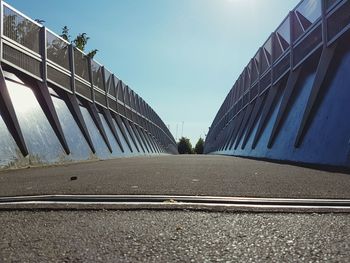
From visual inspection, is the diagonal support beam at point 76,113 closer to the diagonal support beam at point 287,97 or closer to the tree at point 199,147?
the diagonal support beam at point 287,97

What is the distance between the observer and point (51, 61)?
1527cm

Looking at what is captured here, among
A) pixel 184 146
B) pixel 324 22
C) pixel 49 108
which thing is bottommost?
pixel 49 108

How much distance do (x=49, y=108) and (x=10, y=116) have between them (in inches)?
134

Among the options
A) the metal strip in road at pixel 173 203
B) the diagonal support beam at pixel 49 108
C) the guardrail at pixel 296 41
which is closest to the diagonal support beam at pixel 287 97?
the guardrail at pixel 296 41

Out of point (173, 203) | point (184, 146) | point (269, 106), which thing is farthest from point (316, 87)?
point (184, 146)

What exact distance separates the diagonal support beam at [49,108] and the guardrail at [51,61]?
215 mm

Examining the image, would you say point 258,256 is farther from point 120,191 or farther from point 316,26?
point 316,26

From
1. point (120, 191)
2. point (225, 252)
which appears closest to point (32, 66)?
point (120, 191)

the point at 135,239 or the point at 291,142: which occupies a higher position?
the point at 291,142

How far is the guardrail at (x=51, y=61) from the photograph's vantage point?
12273mm

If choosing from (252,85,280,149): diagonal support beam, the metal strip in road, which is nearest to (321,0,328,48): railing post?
(252,85,280,149): diagonal support beam

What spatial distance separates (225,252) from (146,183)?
3.85m

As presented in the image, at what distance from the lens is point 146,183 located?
21.6 ft

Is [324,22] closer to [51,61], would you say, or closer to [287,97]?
[287,97]
